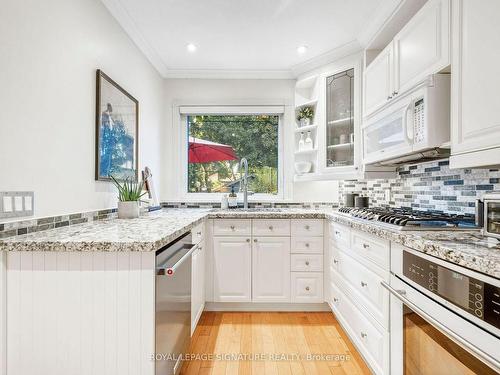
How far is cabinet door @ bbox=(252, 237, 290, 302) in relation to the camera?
2689 mm

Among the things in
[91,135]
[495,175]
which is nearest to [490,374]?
[495,175]

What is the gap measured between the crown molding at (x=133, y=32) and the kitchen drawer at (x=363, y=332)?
2624 mm

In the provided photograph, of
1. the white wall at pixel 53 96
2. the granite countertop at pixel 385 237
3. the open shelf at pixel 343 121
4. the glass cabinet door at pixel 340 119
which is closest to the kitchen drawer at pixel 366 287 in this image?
the granite countertop at pixel 385 237

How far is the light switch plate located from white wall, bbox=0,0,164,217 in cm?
3

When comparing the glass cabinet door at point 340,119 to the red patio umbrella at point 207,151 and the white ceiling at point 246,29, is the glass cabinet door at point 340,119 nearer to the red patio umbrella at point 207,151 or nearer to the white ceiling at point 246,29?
the white ceiling at point 246,29

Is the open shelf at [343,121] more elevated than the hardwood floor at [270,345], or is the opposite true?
the open shelf at [343,121]

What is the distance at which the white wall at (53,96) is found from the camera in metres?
1.30

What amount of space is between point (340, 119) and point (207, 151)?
1511mm

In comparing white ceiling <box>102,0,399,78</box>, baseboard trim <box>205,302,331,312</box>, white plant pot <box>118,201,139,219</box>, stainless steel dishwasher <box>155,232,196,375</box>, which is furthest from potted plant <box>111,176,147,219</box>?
white ceiling <box>102,0,399,78</box>

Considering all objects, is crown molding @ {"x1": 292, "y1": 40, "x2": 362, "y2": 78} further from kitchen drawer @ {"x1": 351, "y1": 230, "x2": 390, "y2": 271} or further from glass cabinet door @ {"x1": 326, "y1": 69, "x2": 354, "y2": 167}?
kitchen drawer @ {"x1": 351, "y1": 230, "x2": 390, "y2": 271}

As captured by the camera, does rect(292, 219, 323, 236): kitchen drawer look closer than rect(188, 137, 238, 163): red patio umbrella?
Yes

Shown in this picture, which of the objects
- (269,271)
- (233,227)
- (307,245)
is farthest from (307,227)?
(233,227)

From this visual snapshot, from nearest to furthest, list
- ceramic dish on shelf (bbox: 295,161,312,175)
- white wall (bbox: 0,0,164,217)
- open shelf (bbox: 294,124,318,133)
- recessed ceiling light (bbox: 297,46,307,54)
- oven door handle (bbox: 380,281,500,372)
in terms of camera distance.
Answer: oven door handle (bbox: 380,281,500,372)
white wall (bbox: 0,0,164,217)
recessed ceiling light (bbox: 297,46,307,54)
open shelf (bbox: 294,124,318,133)
ceramic dish on shelf (bbox: 295,161,312,175)

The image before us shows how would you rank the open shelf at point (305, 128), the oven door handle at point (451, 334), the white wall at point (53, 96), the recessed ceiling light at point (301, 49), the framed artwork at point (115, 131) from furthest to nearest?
A: the open shelf at point (305, 128) < the recessed ceiling light at point (301, 49) < the framed artwork at point (115, 131) < the white wall at point (53, 96) < the oven door handle at point (451, 334)
